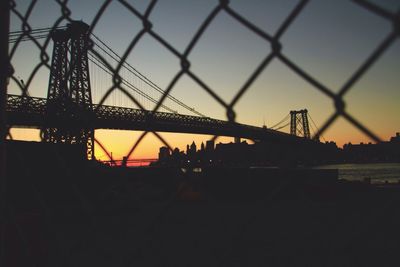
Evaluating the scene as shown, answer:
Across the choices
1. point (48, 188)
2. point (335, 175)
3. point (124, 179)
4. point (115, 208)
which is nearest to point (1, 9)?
point (124, 179)

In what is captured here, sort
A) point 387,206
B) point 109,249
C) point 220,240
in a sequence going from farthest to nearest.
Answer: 1. point 220,240
2. point 109,249
3. point 387,206

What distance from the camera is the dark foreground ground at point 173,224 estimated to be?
77cm

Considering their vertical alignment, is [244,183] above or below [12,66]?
above

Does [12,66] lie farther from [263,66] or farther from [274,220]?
[274,220]

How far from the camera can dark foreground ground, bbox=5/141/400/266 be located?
769 millimetres

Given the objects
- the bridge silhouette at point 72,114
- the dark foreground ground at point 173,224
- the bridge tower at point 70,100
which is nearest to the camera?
the dark foreground ground at point 173,224

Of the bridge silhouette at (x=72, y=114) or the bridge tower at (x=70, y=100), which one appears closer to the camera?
the bridge silhouette at (x=72, y=114)

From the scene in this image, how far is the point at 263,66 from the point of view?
21.2 inches

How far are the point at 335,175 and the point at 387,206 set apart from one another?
652 inches

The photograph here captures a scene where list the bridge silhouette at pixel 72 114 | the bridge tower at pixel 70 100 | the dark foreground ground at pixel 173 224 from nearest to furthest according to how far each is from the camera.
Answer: the dark foreground ground at pixel 173 224 < the bridge silhouette at pixel 72 114 < the bridge tower at pixel 70 100

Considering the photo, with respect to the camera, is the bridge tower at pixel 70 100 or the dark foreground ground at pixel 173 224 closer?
the dark foreground ground at pixel 173 224

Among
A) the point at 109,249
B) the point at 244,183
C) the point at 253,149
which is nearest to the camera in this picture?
the point at 253,149

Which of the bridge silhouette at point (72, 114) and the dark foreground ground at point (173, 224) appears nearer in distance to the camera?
the dark foreground ground at point (173, 224)

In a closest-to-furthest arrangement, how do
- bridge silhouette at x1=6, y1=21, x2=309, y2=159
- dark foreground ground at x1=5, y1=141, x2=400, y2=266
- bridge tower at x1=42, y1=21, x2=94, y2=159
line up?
dark foreground ground at x1=5, y1=141, x2=400, y2=266
bridge silhouette at x1=6, y1=21, x2=309, y2=159
bridge tower at x1=42, y1=21, x2=94, y2=159
